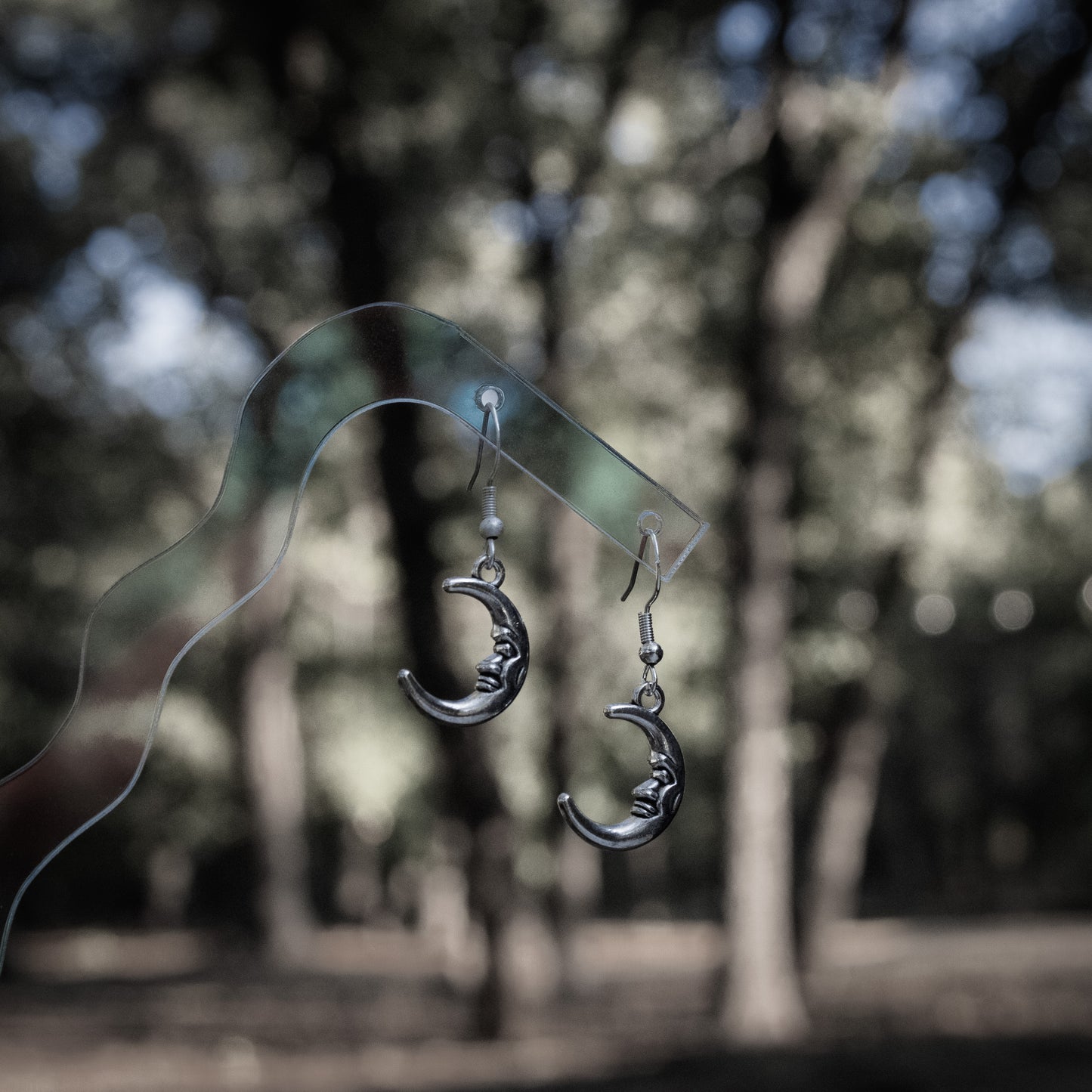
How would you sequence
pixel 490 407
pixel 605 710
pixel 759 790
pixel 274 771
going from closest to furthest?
pixel 605 710 → pixel 490 407 → pixel 759 790 → pixel 274 771

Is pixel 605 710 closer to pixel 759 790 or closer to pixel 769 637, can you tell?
pixel 769 637

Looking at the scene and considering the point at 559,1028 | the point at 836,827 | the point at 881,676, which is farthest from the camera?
the point at 836,827

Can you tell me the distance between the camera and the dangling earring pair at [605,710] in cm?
238

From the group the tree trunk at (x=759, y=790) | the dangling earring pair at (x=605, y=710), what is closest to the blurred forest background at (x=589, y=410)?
the tree trunk at (x=759, y=790)

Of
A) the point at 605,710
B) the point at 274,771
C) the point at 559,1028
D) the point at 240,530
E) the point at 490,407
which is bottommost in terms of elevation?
the point at 559,1028

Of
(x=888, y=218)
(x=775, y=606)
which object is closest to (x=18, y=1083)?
(x=775, y=606)

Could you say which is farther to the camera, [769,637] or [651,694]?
[769,637]

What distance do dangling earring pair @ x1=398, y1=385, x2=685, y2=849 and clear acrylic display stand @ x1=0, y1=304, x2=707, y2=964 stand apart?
0.34ft

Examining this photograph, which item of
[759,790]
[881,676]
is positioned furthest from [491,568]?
[881,676]

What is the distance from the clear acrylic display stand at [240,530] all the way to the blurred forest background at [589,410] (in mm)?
6307

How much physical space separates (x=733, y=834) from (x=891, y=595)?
3.07 metres

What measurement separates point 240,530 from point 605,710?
0.91m

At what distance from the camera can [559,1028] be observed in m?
12.2

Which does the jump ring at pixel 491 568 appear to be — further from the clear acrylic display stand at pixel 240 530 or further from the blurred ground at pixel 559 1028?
the blurred ground at pixel 559 1028
